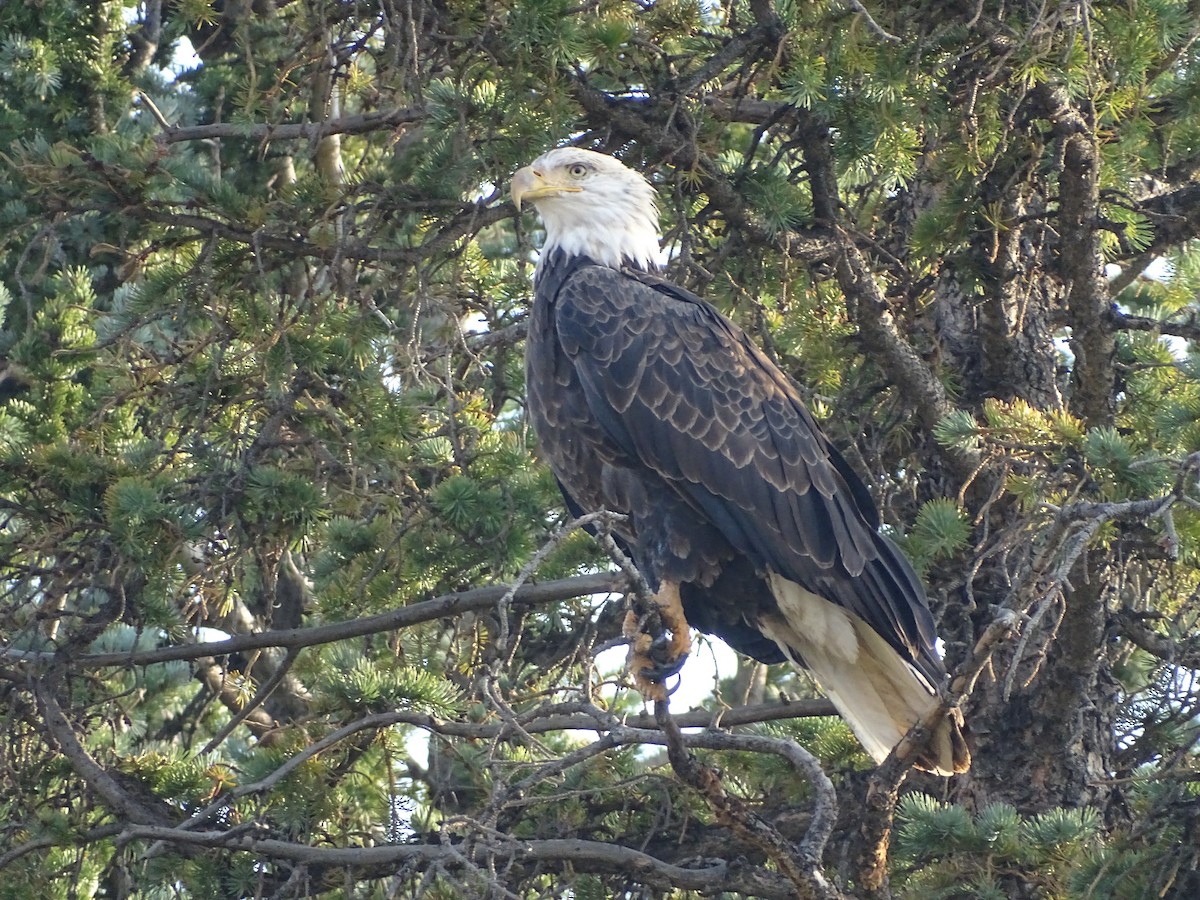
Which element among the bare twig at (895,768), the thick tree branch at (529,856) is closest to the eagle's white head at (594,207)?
the thick tree branch at (529,856)

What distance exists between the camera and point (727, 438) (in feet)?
16.9

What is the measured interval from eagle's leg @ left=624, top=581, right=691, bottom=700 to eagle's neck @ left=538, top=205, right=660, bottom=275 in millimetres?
1294

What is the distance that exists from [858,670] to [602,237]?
1.85 metres

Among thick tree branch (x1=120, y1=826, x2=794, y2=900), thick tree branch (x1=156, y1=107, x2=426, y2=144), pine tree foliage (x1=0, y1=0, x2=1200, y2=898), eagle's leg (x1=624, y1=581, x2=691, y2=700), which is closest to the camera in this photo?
thick tree branch (x1=120, y1=826, x2=794, y2=900)

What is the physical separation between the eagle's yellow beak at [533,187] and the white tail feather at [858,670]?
1.59m

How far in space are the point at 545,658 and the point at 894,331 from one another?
2.12 m

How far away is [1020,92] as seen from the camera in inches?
181

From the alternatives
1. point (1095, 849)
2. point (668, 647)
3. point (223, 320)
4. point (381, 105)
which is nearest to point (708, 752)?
point (668, 647)

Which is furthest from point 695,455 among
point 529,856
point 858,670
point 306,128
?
point 306,128

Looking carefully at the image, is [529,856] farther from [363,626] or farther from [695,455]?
[695,455]

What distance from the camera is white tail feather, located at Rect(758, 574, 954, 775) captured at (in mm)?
5105

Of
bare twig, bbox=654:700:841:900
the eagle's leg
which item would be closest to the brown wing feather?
the eagle's leg

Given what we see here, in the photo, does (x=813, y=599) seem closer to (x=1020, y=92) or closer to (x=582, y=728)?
(x=582, y=728)

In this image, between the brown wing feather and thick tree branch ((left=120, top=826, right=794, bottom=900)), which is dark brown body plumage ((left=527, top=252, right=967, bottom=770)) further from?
thick tree branch ((left=120, top=826, right=794, bottom=900))
